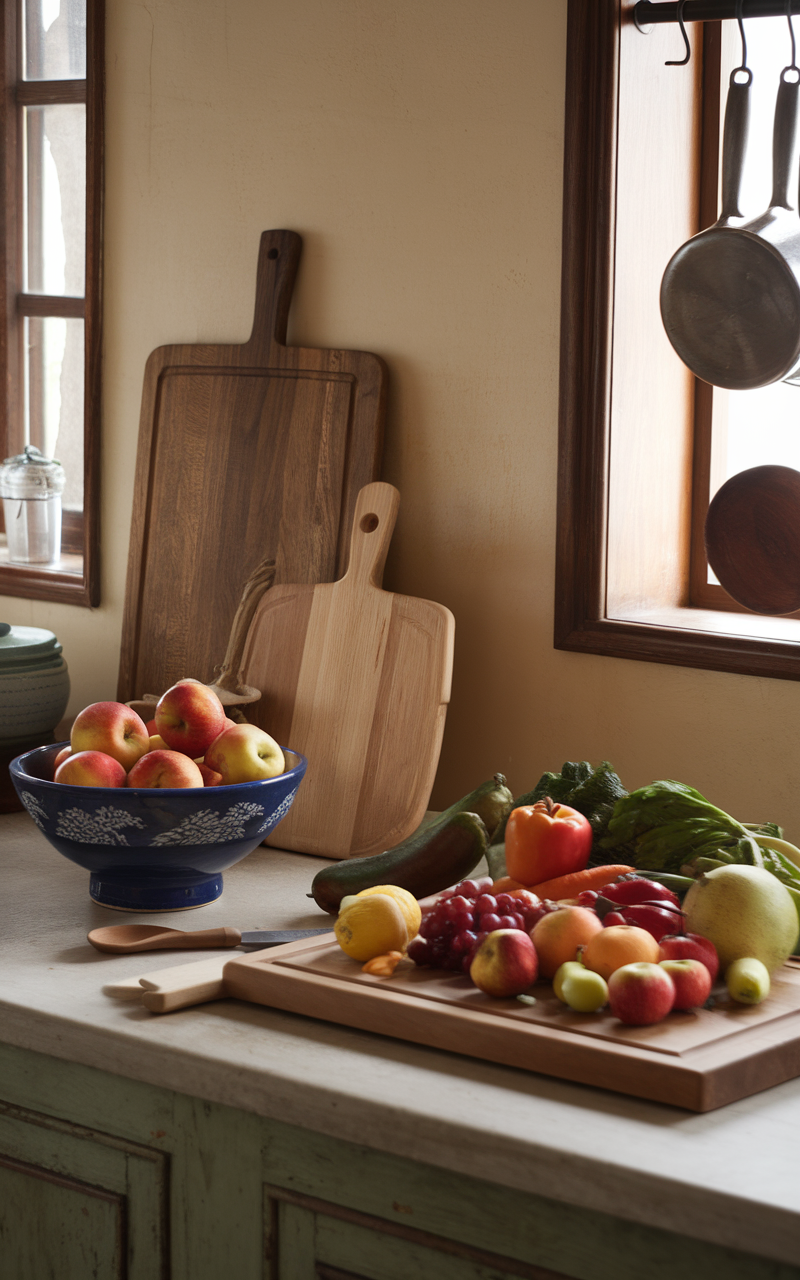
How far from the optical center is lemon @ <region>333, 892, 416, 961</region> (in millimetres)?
1088

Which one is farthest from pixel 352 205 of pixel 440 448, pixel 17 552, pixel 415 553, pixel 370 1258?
pixel 370 1258

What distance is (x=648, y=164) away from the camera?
1.55 m

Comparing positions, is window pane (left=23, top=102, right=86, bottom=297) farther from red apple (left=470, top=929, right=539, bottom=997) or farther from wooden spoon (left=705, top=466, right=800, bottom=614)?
red apple (left=470, top=929, right=539, bottom=997)

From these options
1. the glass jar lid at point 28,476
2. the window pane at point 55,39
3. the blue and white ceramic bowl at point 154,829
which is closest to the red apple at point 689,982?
the blue and white ceramic bowl at point 154,829

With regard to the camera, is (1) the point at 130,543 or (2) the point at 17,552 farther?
(2) the point at 17,552

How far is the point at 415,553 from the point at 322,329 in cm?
34

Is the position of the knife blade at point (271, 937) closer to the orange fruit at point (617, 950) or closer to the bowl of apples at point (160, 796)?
the bowl of apples at point (160, 796)

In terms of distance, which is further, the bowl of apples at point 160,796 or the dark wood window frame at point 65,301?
the dark wood window frame at point 65,301

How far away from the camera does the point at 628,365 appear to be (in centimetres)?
156

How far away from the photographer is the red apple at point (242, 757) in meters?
→ 1.33

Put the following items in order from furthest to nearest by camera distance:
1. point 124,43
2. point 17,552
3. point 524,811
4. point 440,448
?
1. point 17,552
2. point 124,43
3. point 440,448
4. point 524,811

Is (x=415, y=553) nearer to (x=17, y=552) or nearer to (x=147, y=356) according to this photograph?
(x=147, y=356)

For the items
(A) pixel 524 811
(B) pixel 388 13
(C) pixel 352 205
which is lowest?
(A) pixel 524 811

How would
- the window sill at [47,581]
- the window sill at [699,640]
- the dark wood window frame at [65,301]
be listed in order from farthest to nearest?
1. the window sill at [47,581]
2. the dark wood window frame at [65,301]
3. the window sill at [699,640]
